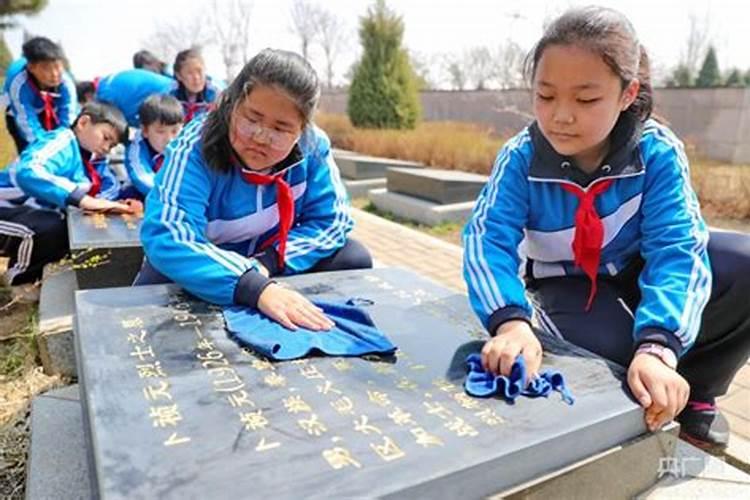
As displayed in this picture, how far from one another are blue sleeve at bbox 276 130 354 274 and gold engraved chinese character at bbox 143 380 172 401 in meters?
0.97

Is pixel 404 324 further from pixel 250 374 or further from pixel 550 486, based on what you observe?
pixel 550 486

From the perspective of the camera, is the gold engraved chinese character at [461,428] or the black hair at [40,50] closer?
the gold engraved chinese character at [461,428]

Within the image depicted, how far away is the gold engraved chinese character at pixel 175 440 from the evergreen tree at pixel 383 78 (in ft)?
36.9

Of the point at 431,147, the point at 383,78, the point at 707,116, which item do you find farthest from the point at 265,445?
the point at 707,116

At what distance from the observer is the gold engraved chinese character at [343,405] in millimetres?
1260

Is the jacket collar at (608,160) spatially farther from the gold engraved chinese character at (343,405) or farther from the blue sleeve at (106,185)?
the blue sleeve at (106,185)

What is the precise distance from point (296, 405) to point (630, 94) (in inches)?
44.7

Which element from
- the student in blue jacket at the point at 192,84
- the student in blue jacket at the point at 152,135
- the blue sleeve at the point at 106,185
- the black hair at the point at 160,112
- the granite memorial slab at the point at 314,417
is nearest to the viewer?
the granite memorial slab at the point at 314,417

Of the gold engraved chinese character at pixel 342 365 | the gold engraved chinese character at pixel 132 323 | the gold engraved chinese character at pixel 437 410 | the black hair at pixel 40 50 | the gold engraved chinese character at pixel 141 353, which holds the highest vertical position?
the black hair at pixel 40 50

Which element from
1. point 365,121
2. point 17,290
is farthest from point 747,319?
point 365,121

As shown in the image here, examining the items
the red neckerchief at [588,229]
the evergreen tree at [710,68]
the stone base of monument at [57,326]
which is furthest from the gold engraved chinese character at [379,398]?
the evergreen tree at [710,68]

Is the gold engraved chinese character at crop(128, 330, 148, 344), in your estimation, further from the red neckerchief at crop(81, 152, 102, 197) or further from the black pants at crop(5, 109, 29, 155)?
the black pants at crop(5, 109, 29, 155)

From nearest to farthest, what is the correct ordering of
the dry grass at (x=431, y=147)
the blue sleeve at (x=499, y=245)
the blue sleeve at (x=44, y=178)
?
the blue sleeve at (x=499, y=245) < the blue sleeve at (x=44, y=178) < the dry grass at (x=431, y=147)

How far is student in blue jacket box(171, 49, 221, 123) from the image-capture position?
4.90 m
